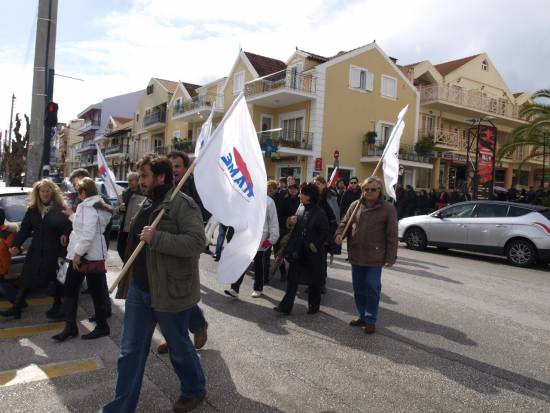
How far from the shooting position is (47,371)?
401cm

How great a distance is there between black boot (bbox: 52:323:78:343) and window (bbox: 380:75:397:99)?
89.0 ft

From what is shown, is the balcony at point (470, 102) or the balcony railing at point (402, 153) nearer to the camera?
the balcony railing at point (402, 153)

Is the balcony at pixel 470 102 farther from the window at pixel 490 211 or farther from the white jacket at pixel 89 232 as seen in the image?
the white jacket at pixel 89 232

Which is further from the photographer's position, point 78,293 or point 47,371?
point 78,293

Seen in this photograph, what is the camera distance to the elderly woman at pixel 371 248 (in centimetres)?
536

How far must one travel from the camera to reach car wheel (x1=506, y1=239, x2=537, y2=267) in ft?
36.6

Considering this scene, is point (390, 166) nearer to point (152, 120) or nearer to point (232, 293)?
point (232, 293)

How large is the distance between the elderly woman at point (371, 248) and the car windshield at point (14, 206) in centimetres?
482

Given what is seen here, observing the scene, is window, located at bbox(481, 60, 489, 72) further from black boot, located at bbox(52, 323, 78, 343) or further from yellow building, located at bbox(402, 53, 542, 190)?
black boot, located at bbox(52, 323, 78, 343)

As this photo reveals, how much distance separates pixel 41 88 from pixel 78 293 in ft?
32.9

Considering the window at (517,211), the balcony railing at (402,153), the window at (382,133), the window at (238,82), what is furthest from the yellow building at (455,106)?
the window at (517,211)

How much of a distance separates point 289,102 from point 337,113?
9.88 feet

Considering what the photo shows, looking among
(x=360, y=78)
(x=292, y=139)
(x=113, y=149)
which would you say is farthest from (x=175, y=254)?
A: (x=113, y=149)

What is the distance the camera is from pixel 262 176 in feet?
12.5
